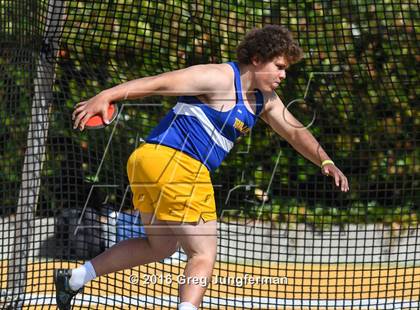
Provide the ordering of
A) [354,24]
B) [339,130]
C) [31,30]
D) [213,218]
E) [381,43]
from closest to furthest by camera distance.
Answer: [213,218]
[31,30]
[354,24]
[381,43]
[339,130]

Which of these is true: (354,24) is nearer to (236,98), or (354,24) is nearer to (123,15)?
(123,15)

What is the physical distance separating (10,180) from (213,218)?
2883mm

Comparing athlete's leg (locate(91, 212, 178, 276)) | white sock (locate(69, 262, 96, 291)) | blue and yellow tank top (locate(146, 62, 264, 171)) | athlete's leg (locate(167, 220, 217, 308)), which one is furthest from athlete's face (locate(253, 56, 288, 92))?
white sock (locate(69, 262, 96, 291))

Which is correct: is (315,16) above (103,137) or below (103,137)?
above

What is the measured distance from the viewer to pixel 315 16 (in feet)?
20.7

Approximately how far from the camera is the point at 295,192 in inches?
309

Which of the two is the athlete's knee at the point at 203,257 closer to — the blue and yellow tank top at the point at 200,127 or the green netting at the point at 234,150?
the blue and yellow tank top at the point at 200,127

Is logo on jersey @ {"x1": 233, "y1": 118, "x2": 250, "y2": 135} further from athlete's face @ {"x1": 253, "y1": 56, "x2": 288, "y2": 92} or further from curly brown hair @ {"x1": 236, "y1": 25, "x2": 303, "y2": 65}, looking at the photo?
curly brown hair @ {"x1": 236, "y1": 25, "x2": 303, "y2": 65}

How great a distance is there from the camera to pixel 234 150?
7879 millimetres

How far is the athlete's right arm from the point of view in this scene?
13.6ft

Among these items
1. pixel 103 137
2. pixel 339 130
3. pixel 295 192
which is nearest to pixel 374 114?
pixel 339 130

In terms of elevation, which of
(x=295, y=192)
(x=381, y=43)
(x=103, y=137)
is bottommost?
(x=295, y=192)

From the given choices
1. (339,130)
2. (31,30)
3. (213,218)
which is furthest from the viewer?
(339,130)

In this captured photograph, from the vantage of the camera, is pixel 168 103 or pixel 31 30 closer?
pixel 31 30
